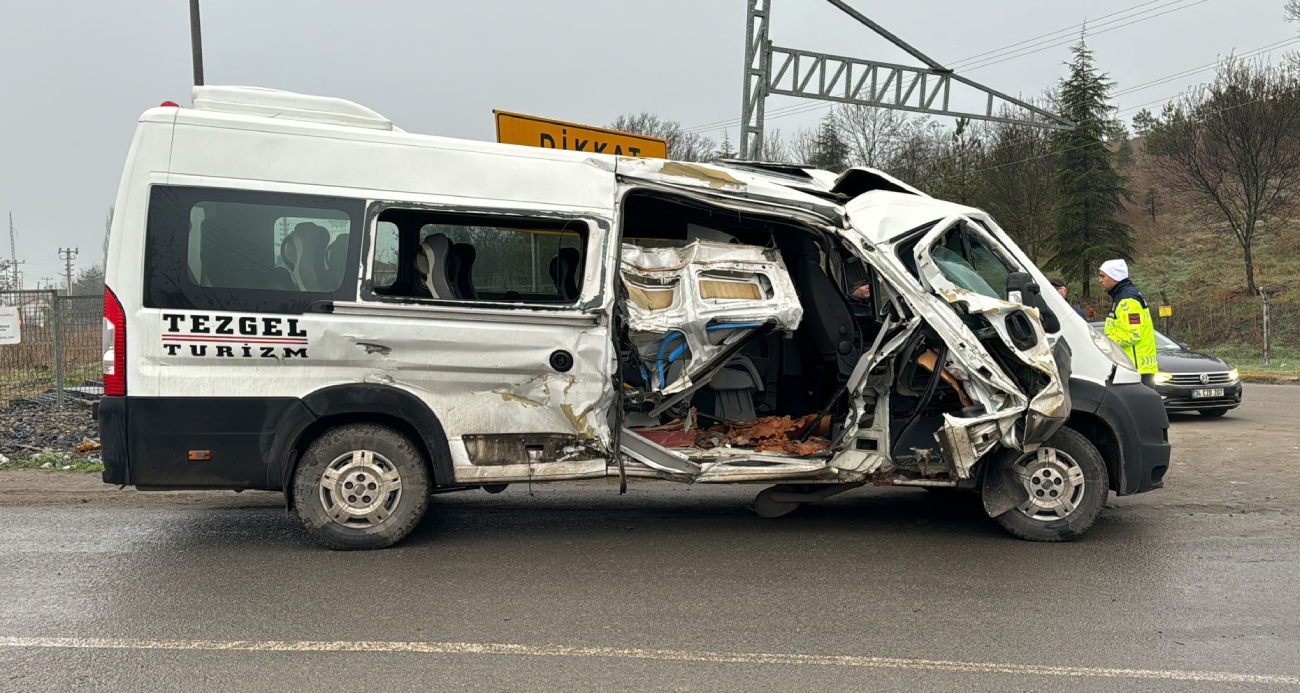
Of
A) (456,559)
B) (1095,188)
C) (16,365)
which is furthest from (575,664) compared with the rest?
(1095,188)

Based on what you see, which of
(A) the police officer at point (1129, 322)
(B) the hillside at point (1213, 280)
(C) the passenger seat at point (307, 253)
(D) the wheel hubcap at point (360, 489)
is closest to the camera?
(C) the passenger seat at point (307, 253)

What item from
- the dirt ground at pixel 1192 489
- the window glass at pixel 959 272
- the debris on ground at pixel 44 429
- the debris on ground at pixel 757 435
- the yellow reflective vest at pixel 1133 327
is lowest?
the dirt ground at pixel 1192 489

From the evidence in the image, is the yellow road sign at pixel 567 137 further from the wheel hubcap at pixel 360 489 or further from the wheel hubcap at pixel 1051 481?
the wheel hubcap at pixel 1051 481

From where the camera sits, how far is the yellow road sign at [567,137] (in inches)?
331

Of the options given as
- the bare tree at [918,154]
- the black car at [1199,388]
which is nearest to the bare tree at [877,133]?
the bare tree at [918,154]

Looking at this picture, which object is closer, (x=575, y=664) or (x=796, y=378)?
(x=575, y=664)

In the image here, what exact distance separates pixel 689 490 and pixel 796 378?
55.5 inches

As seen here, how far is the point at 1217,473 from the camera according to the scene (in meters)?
8.44

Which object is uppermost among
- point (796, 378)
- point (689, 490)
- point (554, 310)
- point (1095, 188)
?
point (1095, 188)

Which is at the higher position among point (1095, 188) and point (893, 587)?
point (1095, 188)

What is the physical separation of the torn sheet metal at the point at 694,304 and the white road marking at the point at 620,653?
2210 millimetres

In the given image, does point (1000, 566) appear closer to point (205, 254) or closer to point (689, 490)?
point (689, 490)

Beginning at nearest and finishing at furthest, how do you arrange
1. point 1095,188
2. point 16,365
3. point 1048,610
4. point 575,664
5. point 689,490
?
point 575,664 → point 1048,610 → point 689,490 → point 16,365 → point 1095,188

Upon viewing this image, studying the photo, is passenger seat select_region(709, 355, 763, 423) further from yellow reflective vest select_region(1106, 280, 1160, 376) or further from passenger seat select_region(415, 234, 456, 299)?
yellow reflective vest select_region(1106, 280, 1160, 376)
